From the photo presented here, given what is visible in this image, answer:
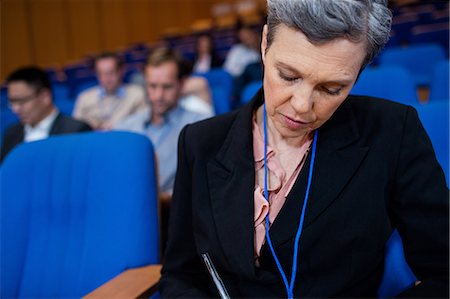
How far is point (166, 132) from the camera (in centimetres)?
241

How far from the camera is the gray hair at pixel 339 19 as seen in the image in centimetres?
83

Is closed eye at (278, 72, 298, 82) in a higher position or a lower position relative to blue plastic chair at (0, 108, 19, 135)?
higher

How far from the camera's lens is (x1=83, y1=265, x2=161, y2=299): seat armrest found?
3.71 feet

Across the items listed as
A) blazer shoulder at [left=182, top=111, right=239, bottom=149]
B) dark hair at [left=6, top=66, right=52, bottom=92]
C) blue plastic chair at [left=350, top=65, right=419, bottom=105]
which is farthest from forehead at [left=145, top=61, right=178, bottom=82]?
blazer shoulder at [left=182, top=111, right=239, bottom=149]

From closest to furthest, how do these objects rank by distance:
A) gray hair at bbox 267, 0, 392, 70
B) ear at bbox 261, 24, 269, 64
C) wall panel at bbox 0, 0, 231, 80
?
gray hair at bbox 267, 0, 392, 70
ear at bbox 261, 24, 269, 64
wall panel at bbox 0, 0, 231, 80

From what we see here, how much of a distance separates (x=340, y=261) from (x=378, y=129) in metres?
0.29

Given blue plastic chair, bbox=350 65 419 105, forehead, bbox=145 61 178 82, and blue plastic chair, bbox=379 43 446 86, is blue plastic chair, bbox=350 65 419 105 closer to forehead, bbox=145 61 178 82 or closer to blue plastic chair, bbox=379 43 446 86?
forehead, bbox=145 61 178 82

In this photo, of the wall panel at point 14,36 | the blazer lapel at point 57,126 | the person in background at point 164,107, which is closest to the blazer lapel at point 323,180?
the person in background at point 164,107

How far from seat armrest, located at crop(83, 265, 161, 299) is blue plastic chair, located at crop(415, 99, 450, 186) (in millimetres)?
787

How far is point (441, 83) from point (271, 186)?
139 centimetres

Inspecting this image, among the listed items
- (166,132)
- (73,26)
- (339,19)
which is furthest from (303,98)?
(73,26)

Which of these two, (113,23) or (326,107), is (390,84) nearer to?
(326,107)

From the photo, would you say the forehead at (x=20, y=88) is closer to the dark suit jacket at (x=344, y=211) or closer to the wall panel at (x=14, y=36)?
the dark suit jacket at (x=344, y=211)

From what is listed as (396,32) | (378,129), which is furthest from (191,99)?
(396,32)
